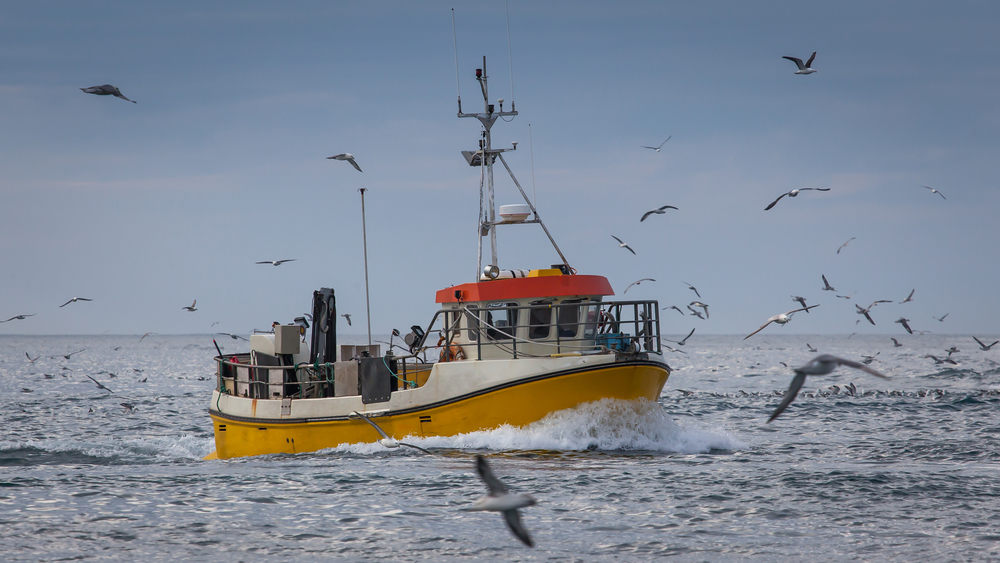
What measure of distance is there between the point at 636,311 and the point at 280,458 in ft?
22.6

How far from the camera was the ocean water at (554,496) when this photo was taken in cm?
805

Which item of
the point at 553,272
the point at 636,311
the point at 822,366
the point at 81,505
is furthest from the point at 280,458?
the point at 822,366

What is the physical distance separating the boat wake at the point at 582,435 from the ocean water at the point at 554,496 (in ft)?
0.08

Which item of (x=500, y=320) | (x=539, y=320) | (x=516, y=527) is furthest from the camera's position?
(x=500, y=320)

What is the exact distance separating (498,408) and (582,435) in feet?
4.88

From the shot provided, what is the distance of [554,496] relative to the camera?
33.0 ft

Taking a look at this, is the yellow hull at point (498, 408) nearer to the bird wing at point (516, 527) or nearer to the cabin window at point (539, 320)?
the cabin window at point (539, 320)

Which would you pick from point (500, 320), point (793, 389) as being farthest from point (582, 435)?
point (793, 389)

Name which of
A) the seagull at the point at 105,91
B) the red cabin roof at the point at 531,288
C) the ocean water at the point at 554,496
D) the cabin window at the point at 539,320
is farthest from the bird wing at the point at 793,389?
the seagull at the point at 105,91

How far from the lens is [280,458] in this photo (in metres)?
14.2

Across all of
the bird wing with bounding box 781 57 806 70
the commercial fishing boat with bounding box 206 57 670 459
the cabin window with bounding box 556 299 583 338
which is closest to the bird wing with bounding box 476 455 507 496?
the commercial fishing boat with bounding box 206 57 670 459

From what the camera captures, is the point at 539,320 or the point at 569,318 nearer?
the point at 539,320

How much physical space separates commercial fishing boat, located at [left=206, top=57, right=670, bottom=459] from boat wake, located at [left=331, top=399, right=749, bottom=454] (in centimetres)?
15

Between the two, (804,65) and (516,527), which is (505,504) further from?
(804,65)
